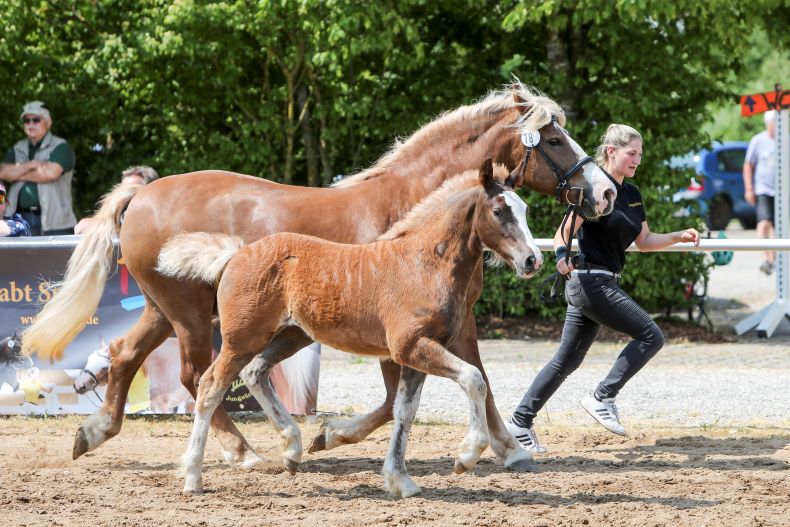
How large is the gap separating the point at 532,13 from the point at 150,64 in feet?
14.0

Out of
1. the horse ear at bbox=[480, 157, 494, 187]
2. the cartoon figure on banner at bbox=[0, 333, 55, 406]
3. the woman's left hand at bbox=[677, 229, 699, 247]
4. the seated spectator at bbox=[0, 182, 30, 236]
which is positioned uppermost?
the horse ear at bbox=[480, 157, 494, 187]

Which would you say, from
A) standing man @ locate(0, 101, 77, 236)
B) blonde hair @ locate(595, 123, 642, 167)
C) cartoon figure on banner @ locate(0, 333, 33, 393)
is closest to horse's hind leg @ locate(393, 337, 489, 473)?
blonde hair @ locate(595, 123, 642, 167)

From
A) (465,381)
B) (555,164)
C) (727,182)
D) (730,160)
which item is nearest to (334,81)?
(555,164)

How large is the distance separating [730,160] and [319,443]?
21.5 metres

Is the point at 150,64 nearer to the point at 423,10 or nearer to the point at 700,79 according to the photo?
the point at 423,10

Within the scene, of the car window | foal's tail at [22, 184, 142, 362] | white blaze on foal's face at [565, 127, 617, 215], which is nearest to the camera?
white blaze on foal's face at [565, 127, 617, 215]

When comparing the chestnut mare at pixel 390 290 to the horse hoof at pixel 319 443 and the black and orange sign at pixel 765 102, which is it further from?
the black and orange sign at pixel 765 102

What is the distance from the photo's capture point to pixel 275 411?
6.29 meters

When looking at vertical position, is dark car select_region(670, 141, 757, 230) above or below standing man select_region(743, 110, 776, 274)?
below

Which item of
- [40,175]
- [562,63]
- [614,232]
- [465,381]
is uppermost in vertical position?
[562,63]

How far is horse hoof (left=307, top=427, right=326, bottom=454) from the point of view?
660 cm

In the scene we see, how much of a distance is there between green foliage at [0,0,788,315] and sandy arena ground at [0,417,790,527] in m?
5.19

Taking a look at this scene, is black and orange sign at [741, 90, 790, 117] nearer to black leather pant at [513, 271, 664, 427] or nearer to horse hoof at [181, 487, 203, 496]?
black leather pant at [513, 271, 664, 427]

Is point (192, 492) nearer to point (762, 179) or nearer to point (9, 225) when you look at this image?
point (9, 225)
